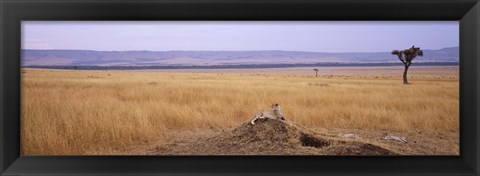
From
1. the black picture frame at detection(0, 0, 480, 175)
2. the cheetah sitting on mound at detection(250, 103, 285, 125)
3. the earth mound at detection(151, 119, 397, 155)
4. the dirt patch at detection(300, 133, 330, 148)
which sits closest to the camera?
the black picture frame at detection(0, 0, 480, 175)

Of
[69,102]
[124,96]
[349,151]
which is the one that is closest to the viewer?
[349,151]

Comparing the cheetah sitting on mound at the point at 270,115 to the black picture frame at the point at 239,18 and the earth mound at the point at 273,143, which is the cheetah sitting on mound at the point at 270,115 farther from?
the black picture frame at the point at 239,18

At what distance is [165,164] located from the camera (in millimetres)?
2670

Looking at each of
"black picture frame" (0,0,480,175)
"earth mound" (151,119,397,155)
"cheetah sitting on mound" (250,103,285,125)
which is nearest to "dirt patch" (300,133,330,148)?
"earth mound" (151,119,397,155)

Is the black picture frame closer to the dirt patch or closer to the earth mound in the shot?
the earth mound

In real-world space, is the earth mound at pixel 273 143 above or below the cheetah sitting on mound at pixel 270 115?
below

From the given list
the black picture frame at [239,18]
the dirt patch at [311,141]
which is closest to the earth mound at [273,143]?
the dirt patch at [311,141]

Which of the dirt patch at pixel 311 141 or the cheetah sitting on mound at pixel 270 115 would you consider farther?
the cheetah sitting on mound at pixel 270 115

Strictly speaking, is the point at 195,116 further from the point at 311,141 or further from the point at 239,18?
the point at 239,18

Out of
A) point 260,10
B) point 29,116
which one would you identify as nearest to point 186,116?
point 29,116

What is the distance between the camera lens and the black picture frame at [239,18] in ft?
8.31

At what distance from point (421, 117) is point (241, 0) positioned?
2813mm

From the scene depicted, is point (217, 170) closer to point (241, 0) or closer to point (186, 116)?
point (241, 0)

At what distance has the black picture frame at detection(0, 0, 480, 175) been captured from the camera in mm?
2533
